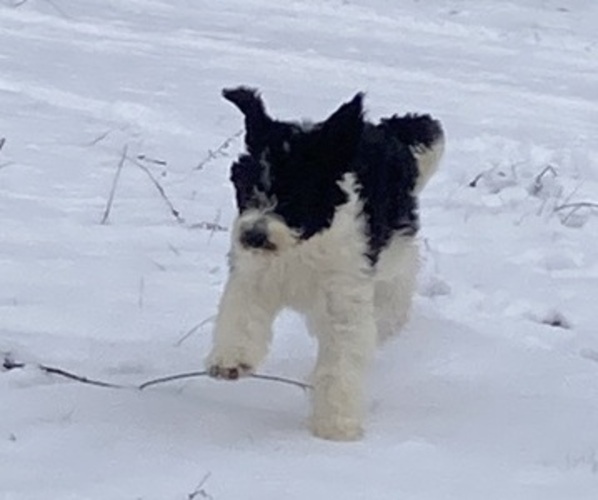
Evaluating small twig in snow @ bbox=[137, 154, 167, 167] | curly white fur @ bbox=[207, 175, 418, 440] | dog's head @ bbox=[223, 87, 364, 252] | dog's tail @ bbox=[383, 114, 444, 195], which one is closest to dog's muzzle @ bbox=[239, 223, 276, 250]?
dog's head @ bbox=[223, 87, 364, 252]

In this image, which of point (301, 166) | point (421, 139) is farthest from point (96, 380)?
point (421, 139)

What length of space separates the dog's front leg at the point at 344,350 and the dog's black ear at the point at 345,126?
1.59 feet

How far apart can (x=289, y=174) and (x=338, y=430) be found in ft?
2.61

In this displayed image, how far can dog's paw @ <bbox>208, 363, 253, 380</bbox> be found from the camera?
5.21 metres

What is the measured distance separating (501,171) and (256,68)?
2.42 metres

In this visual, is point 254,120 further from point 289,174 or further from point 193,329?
point 193,329

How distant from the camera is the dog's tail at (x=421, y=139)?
20.8 feet

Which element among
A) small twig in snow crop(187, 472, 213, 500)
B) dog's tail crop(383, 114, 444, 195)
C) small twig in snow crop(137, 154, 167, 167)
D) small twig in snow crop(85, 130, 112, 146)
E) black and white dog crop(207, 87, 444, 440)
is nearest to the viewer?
small twig in snow crop(187, 472, 213, 500)

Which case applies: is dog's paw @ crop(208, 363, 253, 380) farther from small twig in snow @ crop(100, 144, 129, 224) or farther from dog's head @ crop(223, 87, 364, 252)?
small twig in snow @ crop(100, 144, 129, 224)

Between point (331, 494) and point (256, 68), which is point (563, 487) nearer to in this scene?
point (331, 494)

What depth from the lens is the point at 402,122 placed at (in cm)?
636

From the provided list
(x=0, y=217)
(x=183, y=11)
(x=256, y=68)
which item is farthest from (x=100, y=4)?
(x=0, y=217)

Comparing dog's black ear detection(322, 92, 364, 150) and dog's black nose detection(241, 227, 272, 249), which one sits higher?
dog's black ear detection(322, 92, 364, 150)

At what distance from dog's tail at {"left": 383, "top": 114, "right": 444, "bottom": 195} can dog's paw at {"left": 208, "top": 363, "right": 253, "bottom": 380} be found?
1317 millimetres
